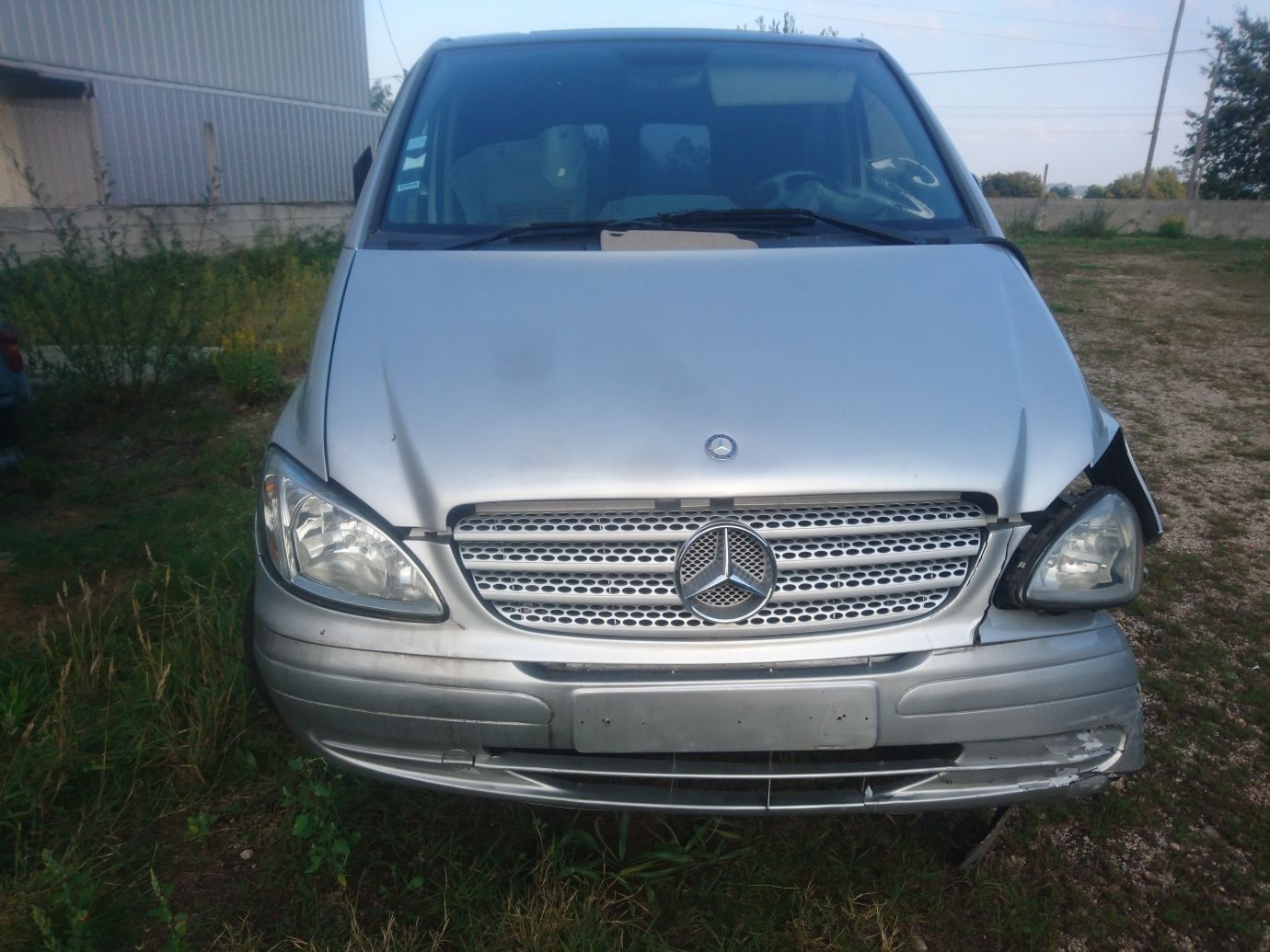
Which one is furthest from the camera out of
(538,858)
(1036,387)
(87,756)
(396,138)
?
(396,138)

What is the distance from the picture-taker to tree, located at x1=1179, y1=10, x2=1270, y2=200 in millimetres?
32938

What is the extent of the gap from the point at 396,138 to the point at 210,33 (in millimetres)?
15868

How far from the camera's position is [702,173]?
2.85 metres

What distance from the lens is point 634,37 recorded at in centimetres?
319

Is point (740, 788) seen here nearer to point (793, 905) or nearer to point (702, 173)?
point (793, 905)

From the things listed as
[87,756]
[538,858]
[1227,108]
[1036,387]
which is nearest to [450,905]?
[538,858]

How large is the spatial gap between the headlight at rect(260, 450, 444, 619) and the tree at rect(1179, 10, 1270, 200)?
39.7 meters

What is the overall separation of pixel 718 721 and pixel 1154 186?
2552 inches

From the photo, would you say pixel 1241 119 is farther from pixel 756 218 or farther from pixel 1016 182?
pixel 756 218

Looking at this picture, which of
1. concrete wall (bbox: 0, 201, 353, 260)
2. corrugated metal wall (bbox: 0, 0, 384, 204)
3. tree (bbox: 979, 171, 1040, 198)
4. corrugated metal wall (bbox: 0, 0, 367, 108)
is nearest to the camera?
concrete wall (bbox: 0, 201, 353, 260)

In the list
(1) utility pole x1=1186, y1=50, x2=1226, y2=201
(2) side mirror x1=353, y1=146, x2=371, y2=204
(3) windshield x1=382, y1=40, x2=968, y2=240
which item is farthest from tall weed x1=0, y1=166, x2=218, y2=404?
(1) utility pole x1=1186, y1=50, x2=1226, y2=201

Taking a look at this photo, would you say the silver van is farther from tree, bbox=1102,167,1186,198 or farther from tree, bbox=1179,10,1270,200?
tree, bbox=1102,167,1186,198

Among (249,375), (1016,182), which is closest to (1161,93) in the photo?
(1016,182)

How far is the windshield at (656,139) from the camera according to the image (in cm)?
276
